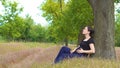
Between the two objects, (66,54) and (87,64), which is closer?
(87,64)

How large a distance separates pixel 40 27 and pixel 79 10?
54973mm

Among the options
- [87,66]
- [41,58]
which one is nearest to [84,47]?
[87,66]

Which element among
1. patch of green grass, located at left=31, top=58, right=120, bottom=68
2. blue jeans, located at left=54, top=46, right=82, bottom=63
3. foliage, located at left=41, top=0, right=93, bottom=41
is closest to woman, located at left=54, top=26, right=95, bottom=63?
blue jeans, located at left=54, top=46, right=82, bottom=63

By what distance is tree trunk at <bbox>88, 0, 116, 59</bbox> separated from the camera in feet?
44.4

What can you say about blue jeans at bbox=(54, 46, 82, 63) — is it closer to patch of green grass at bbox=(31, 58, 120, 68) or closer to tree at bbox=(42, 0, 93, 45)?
patch of green grass at bbox=(31, 58, 120, 68)

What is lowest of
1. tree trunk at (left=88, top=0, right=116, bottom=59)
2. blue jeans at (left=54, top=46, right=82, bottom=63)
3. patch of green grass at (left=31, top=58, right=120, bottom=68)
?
patch of green grass at (left=31, top=58, right=120, bottom=68)

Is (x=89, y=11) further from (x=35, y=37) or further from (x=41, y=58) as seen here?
(x=35, y=37)

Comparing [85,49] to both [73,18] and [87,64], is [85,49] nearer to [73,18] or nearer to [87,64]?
[87,64]

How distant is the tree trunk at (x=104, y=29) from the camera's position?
13547 millimetres

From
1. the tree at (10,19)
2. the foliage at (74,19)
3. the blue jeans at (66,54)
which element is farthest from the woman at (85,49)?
the tree at (10,19)

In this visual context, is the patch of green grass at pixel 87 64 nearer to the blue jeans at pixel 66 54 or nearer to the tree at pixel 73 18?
the blue jeans at pixel 66 54

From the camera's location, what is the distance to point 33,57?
19.7 meters

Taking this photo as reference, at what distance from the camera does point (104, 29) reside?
1375cm

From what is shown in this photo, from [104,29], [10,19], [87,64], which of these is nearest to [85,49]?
[87,64]
